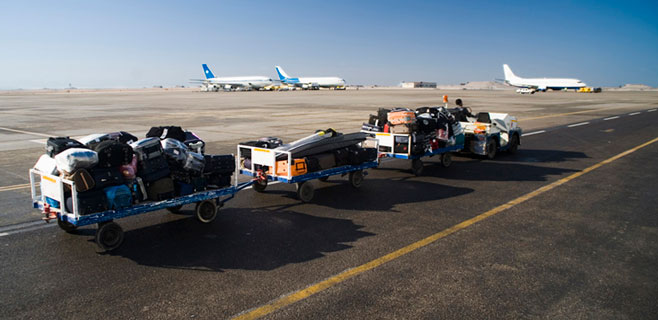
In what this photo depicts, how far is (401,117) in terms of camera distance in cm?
1170

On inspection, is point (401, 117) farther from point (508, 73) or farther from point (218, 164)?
point (508, 73)

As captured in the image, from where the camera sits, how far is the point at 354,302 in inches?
193

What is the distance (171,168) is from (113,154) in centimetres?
109

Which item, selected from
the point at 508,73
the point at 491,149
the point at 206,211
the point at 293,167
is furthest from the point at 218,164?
the point at 508,73

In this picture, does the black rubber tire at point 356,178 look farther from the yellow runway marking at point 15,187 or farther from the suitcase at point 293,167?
the yellow runway marking at point 15,187

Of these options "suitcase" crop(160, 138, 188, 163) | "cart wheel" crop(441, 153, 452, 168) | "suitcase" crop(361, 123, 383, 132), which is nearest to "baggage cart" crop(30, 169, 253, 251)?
"suitcase" crop(160, 138, 188, 163)

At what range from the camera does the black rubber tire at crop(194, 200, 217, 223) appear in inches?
300

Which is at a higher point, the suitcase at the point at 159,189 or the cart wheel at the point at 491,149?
the suitcase at the point at 159,189

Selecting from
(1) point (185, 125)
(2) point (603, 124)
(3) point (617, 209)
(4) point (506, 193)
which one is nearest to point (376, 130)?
(4) point (506, 193)

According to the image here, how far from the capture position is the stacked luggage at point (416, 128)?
38.1 ft

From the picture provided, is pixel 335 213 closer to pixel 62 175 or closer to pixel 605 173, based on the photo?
pixel 62 175

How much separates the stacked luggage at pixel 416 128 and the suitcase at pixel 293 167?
11.4 ft

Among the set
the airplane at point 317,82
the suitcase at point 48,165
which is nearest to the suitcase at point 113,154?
the suitcase at point 48,165

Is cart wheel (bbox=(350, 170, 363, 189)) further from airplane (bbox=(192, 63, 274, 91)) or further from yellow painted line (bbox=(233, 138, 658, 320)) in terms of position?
airplane (bbox=(192, 63, 274, 91))
